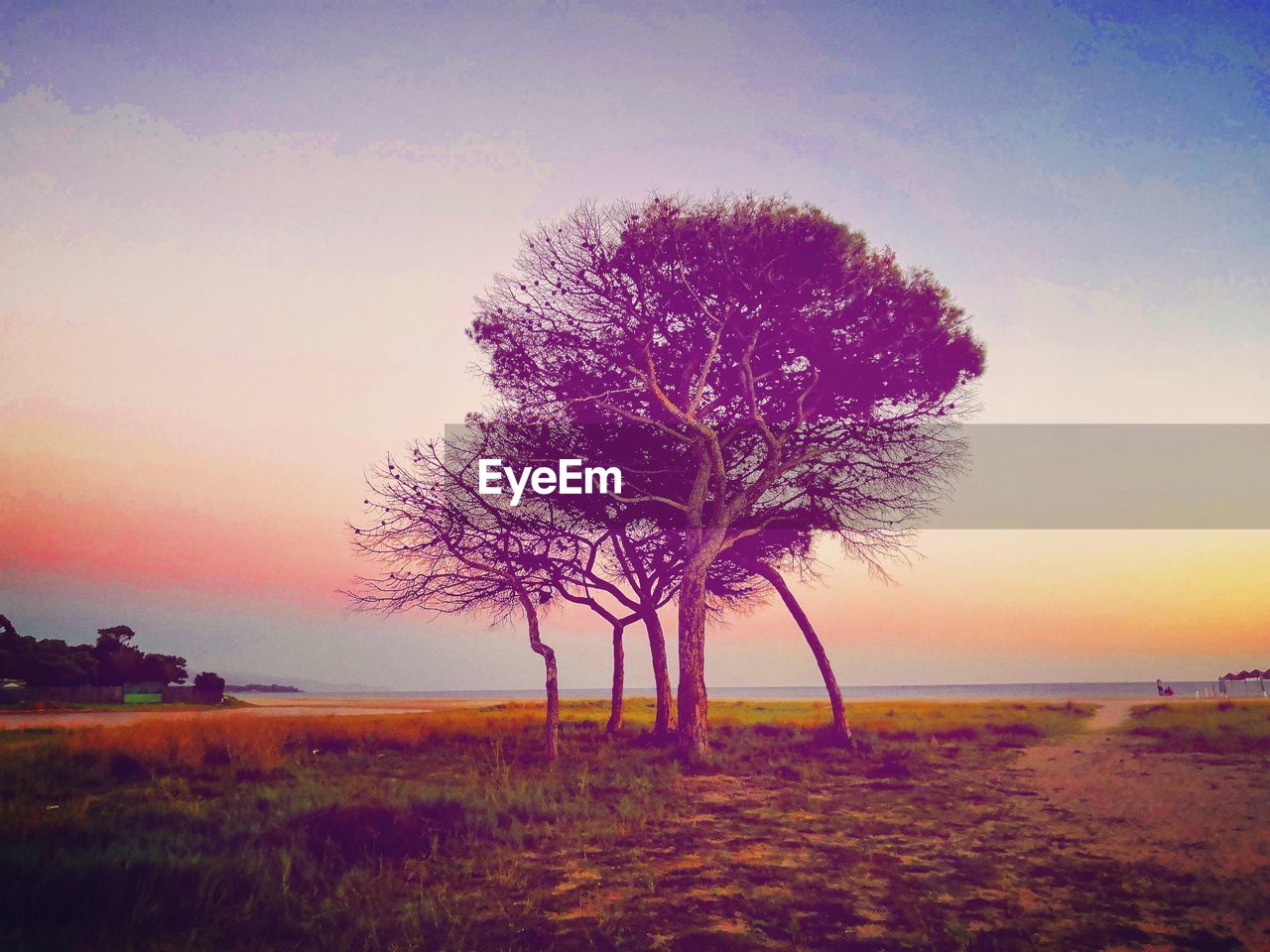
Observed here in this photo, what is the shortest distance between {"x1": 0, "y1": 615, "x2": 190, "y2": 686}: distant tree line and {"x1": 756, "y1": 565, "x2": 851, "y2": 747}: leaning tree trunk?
176 ft

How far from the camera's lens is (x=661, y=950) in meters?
5.49

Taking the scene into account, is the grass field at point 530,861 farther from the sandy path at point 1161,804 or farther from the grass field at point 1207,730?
the grass field at point 1207,730

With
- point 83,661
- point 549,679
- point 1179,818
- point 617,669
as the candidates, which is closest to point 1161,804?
point 1179,818

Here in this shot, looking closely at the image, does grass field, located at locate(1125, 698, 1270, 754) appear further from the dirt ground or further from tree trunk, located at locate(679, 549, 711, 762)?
tree trunk, located at locate(679, 549, 711, 762)

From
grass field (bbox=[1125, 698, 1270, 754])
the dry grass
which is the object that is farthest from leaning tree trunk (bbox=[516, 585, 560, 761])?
grass field (bbox=[1125, 698, 1270, 754])

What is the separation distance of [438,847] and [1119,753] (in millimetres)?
18355

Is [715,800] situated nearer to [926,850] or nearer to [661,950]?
[926,850]

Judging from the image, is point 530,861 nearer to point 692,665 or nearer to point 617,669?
point 692,665

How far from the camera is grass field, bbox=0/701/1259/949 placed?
5.80m

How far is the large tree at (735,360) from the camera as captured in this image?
18.3 m

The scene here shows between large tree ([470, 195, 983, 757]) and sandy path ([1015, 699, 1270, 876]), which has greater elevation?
large tree ([470, 195, 983, 757])

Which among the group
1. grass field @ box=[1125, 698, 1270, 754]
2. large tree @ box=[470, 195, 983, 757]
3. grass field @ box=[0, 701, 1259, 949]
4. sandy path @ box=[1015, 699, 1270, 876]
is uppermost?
large tree @ box=[470, 195, 983, 757]

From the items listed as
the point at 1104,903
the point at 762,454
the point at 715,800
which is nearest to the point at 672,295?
the point at 762,454

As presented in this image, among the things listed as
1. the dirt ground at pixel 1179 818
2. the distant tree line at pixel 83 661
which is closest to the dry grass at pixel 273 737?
the dirt ground at pixel 1179 818
